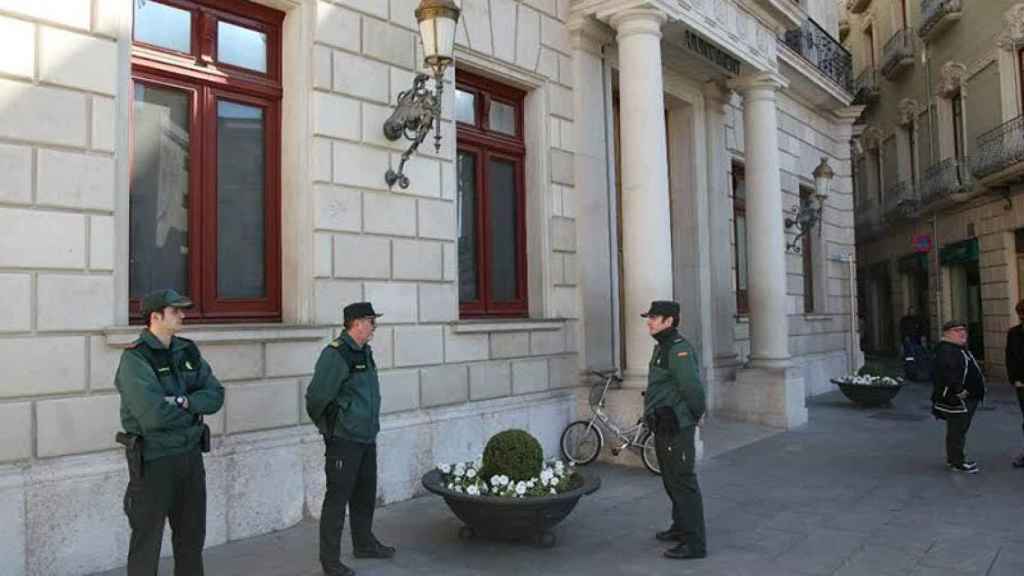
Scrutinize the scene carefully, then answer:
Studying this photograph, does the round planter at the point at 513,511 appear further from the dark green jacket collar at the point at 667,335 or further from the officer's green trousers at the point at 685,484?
the dark green jacket collar at the point at 667,335

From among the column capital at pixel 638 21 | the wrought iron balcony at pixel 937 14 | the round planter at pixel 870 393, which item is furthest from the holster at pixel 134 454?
the wrought iron balcony at pixel 937 14

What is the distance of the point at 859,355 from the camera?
19844 millimetres

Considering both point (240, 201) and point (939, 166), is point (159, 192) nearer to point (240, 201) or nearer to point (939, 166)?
point (240, 201)

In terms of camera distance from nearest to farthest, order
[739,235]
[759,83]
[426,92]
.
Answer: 1. [426,92]
2. [759,83]
3. [739,235]

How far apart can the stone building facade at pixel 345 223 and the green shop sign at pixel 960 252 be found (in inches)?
489

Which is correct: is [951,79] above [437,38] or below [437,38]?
above

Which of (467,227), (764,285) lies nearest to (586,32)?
(467,227)

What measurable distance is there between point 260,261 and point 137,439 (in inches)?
126

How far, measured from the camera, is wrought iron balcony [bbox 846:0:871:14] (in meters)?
31.2

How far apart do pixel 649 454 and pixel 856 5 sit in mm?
28949

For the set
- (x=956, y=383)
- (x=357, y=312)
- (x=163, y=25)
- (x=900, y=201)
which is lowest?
(x=956, y=383)

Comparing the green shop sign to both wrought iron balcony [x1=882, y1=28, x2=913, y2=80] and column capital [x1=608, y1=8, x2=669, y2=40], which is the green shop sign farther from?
column capital [x1=608, y1=8, x2=669, y2=40]

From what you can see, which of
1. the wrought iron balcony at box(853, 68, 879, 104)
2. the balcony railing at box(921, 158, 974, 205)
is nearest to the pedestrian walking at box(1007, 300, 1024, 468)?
the balcony railing at box(921, 158, 974, 205)

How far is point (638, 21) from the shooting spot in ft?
33.1
